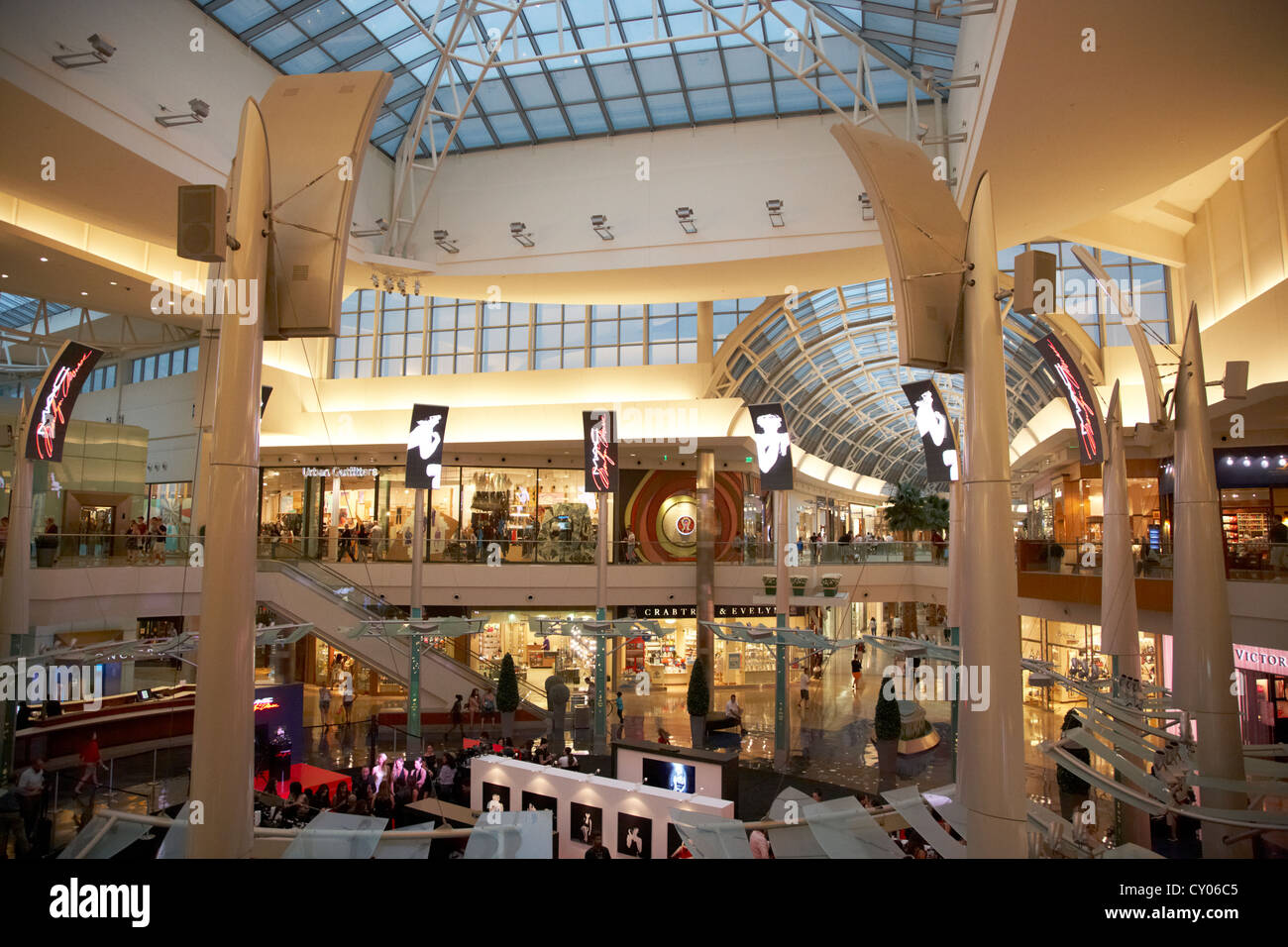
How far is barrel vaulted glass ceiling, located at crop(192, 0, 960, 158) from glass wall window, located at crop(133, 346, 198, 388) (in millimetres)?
12697

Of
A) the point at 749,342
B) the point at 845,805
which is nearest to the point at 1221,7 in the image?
the point at 845,805

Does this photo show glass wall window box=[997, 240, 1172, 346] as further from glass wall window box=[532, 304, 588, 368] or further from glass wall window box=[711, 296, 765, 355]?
glass wall window box=[532, 304, 588, 368]

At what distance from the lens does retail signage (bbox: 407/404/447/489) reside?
19594 millimetres

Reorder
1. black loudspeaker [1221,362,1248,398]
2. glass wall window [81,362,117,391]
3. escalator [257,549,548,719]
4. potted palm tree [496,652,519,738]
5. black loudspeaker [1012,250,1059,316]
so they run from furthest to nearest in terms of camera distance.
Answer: glass wall window [81,362,117,391]
escalator [257,549,548,719]
potted palm tree [496,652,519,738]
black loudspeaker [1221,362,1248,398]
black loudspeaker [1012,250,1059,316]

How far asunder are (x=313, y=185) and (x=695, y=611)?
79.3ft

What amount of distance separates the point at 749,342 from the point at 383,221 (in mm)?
13042

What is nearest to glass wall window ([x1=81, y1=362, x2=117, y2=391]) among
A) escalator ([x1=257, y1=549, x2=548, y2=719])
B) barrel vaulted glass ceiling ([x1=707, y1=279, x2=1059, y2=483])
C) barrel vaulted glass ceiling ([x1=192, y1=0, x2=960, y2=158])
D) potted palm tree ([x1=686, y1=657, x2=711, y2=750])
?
escalator ([x1=257, y1=549, x2=548, y2=719])

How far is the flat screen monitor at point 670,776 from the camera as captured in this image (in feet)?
43.4

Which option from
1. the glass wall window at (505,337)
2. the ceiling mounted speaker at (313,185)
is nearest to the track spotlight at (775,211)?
the glass wall window at (505,337)

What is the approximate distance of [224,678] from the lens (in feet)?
18.6

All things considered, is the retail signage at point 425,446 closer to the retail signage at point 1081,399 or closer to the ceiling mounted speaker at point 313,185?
the ceiling mounted speaker at point 313,185

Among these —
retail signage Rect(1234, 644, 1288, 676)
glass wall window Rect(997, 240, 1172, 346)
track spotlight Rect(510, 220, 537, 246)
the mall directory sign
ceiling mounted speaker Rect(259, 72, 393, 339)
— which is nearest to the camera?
ceiling mounted speaker Rect(259, 72, 393, 339)

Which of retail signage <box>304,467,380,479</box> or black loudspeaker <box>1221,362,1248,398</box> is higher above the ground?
retail signage <box>304,467,380,479</box>
